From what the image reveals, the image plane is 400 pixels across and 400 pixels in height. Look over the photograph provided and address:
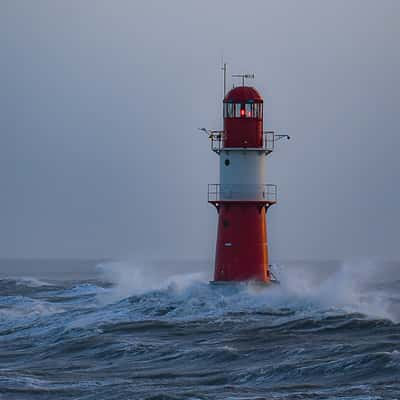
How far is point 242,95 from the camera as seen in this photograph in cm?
3481

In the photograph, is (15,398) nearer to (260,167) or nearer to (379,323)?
(379,323)

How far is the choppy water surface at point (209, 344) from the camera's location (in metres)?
24.3

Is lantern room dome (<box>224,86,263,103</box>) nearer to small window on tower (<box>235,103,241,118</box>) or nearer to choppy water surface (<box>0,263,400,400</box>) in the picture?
small window on tower (<box>235,103,241,118</box>)

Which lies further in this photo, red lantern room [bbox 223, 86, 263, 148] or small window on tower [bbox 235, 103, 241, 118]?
small window on tower [bbox 235, 103, 241, 118]

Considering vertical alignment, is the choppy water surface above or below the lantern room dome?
below

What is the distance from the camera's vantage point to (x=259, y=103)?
35.0 meters

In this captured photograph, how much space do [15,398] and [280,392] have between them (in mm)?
5554

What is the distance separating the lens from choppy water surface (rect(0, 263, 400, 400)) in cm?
2433

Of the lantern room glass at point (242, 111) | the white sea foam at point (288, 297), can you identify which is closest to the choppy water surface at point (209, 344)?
the white sea foam at point (288, 297)

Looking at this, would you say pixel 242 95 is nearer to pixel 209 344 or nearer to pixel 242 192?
pixel 242 192

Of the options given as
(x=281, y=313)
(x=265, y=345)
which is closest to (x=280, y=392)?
(x=265, y=345)

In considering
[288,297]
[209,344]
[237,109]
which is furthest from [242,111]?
[209,344]

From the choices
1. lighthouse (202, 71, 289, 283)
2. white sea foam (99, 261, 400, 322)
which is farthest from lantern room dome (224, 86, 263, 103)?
white sea foam (99, 261, 400, 322)

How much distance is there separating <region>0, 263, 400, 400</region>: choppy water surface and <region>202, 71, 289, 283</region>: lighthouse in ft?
2.55
